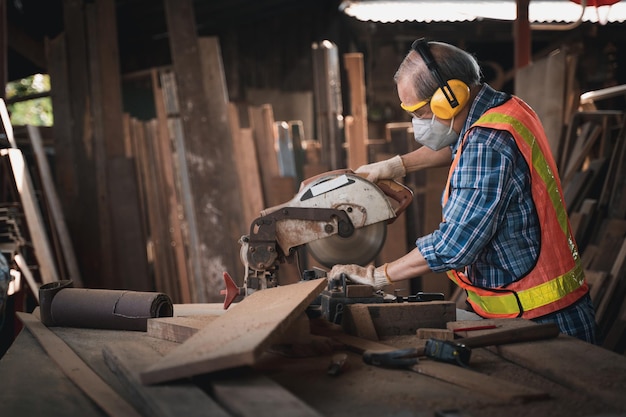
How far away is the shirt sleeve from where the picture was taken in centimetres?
229

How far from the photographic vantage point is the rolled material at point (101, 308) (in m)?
2.54

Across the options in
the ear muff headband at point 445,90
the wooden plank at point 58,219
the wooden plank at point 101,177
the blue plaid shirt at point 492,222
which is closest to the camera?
the blue plaid shirt at point 492,222

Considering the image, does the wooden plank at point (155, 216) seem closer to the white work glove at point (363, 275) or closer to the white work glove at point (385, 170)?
the white work glove at point (385, 170)

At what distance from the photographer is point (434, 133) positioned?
104 inches

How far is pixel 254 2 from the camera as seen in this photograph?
8.35 meters

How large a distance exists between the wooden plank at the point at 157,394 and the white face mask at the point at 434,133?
4.21 feet

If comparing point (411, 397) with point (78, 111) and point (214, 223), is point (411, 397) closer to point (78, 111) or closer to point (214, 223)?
point (214, 223)

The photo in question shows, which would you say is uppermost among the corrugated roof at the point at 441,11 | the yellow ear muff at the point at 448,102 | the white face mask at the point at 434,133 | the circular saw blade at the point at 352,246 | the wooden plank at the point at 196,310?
the corrugated roof at the point at 441,11

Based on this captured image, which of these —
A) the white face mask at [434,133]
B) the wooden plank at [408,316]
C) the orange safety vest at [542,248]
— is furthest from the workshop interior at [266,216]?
the white face mask at [434,133]

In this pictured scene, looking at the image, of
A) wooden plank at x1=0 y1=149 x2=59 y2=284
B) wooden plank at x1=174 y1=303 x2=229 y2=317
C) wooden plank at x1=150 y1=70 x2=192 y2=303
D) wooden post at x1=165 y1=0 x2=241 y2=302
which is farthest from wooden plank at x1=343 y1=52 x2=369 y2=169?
wooden plank at x1=174 y1=303 x2=229 y2=317

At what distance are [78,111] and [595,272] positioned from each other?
4306 mm

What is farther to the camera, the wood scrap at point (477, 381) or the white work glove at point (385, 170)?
the white work glove at point (385, 170)

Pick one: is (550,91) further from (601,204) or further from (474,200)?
(474,200)

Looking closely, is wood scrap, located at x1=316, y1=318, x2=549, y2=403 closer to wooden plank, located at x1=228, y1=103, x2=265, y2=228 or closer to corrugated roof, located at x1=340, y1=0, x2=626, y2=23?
wooden plank, located at x1=228, y1=103, x2=265, y2=228
